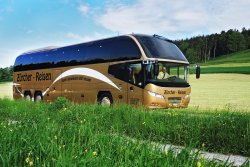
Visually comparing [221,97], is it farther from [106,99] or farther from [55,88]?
[106,99]

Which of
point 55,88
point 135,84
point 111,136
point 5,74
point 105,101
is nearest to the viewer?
point 111,136

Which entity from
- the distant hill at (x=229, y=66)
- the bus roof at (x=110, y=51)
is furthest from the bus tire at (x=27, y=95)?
the distant hill at (x=229, y=66)

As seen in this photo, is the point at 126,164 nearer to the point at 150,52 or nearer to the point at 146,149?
the point at 146,149

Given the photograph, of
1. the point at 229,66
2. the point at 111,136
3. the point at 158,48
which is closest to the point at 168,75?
the point at 158,48

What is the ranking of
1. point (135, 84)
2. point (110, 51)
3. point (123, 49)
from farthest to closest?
point (110, 51), point (123, 49), point (135, 84)

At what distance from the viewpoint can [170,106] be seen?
1745 centimetres

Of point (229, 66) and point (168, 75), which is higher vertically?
point (229, 66)

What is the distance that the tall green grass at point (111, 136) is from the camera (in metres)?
3.98

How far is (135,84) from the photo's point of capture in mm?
17109

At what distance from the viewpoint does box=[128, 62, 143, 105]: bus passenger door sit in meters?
16.9

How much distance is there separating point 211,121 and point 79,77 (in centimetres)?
1282

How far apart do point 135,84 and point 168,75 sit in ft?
4.81

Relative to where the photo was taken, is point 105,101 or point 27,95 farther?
point 27,95

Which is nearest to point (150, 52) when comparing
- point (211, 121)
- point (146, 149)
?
point (211, 121)
